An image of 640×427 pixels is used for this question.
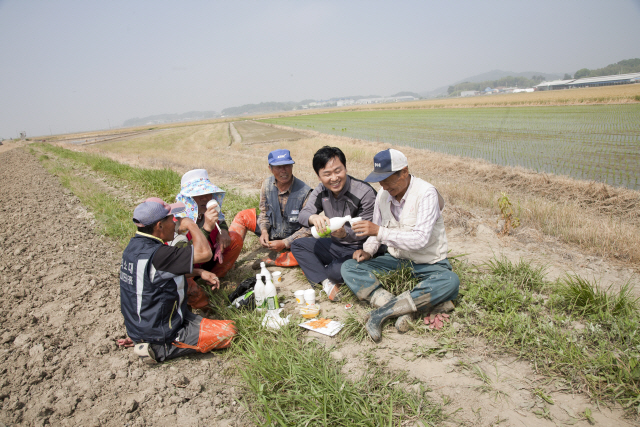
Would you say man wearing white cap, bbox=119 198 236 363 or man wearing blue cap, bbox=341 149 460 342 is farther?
man wearing blue cap, bbox=341 149 460 342

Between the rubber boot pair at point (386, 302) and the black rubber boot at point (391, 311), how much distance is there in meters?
0.06

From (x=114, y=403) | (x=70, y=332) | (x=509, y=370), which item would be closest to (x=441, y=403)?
(x=509, y=370)

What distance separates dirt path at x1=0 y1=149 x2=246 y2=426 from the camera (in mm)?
2223

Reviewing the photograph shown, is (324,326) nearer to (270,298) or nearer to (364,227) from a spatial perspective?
(270,298)

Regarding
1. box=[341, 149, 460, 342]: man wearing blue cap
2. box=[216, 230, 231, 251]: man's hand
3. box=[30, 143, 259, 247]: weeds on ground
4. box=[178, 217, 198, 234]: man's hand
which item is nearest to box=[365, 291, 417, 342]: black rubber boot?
box=[341, 149, 460, 342]: man wearing blue cap

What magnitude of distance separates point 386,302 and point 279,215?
1.94 meters

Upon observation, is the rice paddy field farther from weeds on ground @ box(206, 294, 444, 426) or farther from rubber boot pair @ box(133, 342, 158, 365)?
rubber boot pair @ box(133, 342, 158, 365)

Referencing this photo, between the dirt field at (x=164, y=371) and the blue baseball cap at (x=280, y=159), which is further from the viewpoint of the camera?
the blue baseball cap at (x=280, y=159)

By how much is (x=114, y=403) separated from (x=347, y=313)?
1.90 meters

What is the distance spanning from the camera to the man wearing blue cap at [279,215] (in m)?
4.07

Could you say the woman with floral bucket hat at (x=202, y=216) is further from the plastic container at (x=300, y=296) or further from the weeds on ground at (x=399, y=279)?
the weeds on ground at (x=399, y=279)

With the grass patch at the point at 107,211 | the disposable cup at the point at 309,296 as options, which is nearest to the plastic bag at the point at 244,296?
the disposable cup at the point at 309,296

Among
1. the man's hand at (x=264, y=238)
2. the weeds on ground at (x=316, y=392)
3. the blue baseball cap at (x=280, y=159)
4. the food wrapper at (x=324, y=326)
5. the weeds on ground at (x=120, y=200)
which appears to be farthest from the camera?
the weeds on ground at (x=120, y=200)

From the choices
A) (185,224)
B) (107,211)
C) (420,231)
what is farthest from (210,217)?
(107,211)
